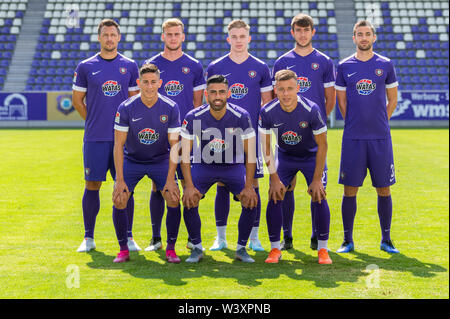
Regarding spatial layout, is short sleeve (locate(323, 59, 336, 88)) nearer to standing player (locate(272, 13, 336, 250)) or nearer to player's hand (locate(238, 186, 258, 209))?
standing player (locate(272, 13, 336, 250))

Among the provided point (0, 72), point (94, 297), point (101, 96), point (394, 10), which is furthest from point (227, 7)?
point (94, 297)

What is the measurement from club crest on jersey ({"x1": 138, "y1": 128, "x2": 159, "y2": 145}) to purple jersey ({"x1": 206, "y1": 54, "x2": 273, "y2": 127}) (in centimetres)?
91

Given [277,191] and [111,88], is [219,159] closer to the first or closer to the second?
[277,191]

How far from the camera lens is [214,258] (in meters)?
5.61

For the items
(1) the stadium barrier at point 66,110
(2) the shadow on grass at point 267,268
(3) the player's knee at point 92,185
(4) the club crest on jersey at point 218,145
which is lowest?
(2) the shadow on grass at point 267,268

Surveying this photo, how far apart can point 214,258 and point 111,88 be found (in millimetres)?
1907

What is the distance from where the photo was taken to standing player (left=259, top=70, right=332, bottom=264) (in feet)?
17.8

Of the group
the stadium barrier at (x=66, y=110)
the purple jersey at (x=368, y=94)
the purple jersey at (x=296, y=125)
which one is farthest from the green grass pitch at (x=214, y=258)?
the stadium barrier at (x=66, y=110)

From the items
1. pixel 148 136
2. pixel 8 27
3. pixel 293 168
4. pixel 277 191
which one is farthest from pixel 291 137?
pixel 8 27

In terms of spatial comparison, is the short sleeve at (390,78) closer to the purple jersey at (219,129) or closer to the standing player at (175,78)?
the purple jersey at (219,129)

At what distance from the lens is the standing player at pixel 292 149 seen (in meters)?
5.43

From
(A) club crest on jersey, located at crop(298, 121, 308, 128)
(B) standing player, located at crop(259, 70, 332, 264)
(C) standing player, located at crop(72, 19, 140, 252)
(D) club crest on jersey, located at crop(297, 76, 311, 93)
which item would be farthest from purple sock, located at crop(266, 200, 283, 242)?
(C) standing player, located at crop(72, 19, 140, 252)

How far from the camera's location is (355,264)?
17.4 ft

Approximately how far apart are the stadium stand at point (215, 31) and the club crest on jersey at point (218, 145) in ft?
73.5
